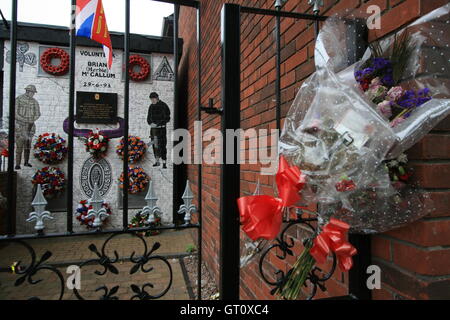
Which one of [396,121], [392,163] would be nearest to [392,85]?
[396,121]

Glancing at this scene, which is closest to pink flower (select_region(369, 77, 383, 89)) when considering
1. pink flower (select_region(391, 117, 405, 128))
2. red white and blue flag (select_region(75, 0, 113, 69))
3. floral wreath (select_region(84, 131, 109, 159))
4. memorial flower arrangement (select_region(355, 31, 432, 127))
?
memorial flower arrangement (select_region(355, 31, 432, 127))

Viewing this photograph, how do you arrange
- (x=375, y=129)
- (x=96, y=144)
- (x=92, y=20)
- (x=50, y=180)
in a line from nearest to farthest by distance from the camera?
(x=375, y=129) → (x=92, y=20) → (x=50, y=180) → (x=96, y=144)

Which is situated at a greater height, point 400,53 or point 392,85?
point 400,53

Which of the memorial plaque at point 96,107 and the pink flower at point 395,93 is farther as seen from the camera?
the memorial plaque at point 96,107

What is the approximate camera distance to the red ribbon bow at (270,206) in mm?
816

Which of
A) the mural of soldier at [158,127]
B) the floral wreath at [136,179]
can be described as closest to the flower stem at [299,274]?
the floral wreath at [136,179]

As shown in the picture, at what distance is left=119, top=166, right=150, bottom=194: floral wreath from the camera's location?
5707 millimetres

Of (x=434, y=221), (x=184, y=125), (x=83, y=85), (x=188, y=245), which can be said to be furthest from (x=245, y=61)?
(x=83, y=85)

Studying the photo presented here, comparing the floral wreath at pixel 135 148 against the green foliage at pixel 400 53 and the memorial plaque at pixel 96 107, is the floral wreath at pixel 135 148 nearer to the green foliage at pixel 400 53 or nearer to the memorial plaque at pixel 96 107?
the memorial plaque at pixel 96 107

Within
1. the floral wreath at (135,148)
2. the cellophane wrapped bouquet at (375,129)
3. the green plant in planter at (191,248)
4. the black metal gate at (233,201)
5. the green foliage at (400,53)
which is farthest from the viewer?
the floral wreath at (135,148)

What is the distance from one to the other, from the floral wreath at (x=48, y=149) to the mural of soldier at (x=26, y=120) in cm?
19

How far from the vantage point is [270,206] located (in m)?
0.83

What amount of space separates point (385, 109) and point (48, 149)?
20.1 ft

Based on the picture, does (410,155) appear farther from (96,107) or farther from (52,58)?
(52,58)
